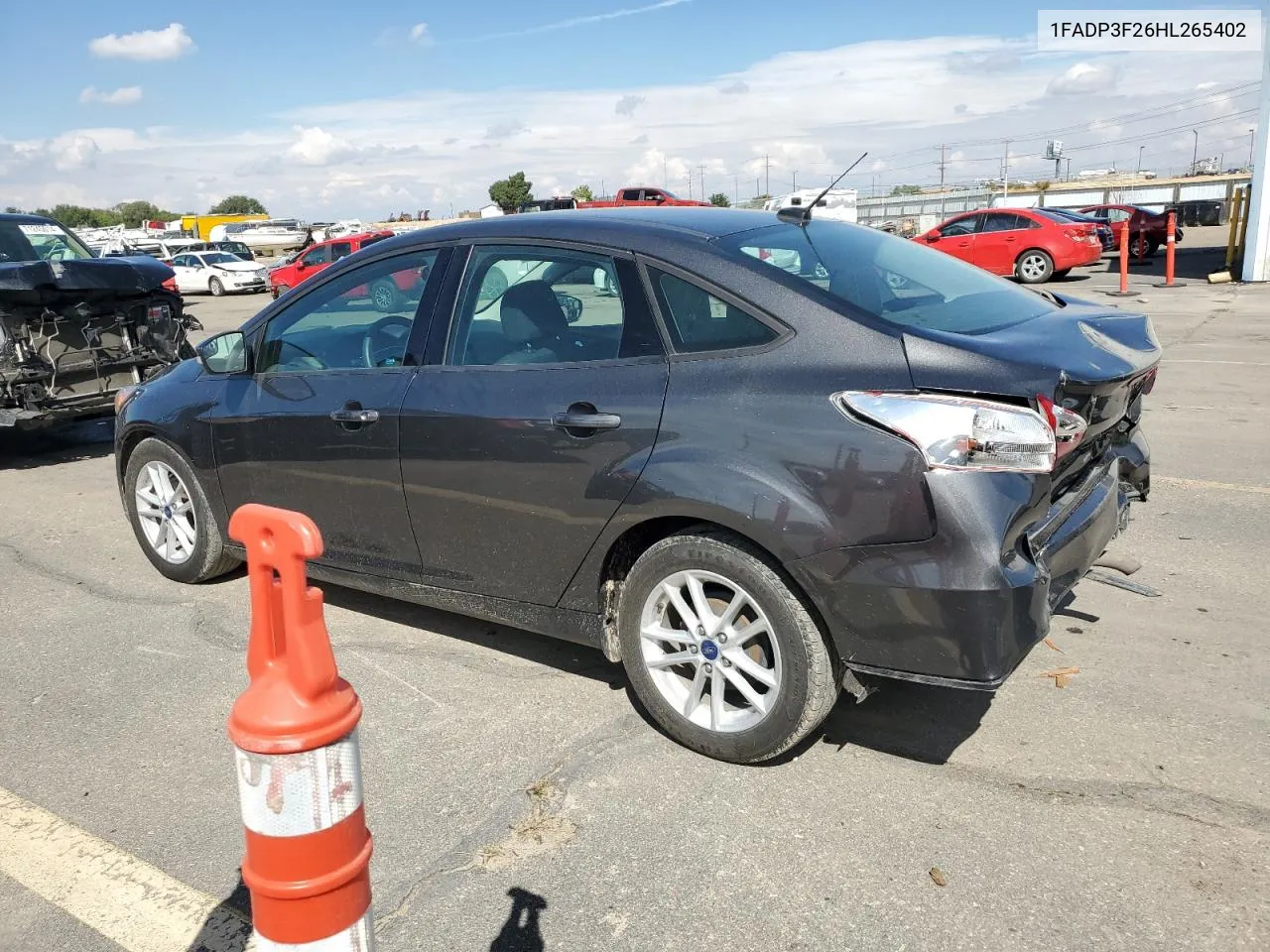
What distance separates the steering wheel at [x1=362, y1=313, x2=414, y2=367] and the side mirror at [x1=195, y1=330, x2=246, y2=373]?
73 cm

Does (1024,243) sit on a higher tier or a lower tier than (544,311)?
lower

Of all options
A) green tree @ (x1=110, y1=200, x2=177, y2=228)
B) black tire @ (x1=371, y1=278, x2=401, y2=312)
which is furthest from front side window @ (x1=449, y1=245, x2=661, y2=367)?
green tree @ (x1=110, y1=200, x2=177, y2=228)

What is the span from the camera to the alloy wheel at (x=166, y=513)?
5012 millimetres

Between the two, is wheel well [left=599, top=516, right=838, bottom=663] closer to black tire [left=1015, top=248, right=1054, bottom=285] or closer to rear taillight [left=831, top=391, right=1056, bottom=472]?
rear taillight [left=831, top=391, right=1056, bottom=472]

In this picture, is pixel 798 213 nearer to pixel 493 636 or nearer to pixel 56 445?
pixel 493 636

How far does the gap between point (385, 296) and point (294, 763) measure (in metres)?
3.00

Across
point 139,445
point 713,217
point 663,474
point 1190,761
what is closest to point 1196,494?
point 1190,761

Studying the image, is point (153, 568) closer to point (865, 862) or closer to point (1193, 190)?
point (865, 862)

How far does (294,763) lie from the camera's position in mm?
1392

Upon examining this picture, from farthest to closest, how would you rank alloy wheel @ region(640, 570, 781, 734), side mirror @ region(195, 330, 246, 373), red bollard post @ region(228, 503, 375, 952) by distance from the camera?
side mirror @ region(195, 330, 246, 373) < alloy wheel @ region(640, 570, 781, 734) < red bollard post @ region(228, 503, 375, 952)

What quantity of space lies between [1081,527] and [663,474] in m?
1.31

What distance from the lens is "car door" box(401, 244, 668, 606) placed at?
3348mm

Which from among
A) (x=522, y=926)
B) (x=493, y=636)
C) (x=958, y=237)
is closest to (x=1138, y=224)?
(x=958, y=237)

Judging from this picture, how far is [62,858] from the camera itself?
295 centimetres
